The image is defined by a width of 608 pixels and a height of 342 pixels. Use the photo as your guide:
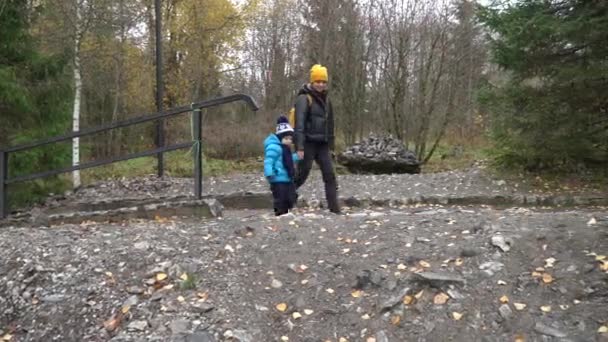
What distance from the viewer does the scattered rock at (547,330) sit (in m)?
3.64

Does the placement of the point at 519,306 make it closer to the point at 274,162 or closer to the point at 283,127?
the point at 274,162

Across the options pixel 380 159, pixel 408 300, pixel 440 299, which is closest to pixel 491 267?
pixel 440 299

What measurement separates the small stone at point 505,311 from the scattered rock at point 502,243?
630 millimetres

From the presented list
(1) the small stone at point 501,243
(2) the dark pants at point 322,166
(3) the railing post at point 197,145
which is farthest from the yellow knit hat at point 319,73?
(1) the small stone at point 501,243

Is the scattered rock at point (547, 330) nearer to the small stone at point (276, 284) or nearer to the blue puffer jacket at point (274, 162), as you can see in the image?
the small stone at point (276, 284)

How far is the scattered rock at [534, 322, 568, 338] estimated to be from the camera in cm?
364

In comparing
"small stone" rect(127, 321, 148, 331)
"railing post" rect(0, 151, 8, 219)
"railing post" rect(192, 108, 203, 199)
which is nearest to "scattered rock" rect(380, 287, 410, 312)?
"small stone" rect(127, 321, 148, 331)

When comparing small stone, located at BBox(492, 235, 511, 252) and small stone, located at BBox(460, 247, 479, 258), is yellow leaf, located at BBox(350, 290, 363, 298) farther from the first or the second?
small stone, located at BBox(492, 235, 511, 252)

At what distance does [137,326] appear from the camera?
4.05m

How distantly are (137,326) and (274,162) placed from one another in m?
3.07

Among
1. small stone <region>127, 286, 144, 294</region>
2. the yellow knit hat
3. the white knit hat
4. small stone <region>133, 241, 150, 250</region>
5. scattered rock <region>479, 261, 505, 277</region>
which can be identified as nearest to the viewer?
scattered rock <region>479, 261, 505, 277</region>

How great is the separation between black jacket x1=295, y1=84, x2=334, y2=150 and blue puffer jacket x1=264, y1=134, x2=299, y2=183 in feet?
0.75

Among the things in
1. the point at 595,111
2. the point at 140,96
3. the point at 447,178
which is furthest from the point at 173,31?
the point at 595,111

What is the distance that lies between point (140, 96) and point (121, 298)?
64.2 feet
